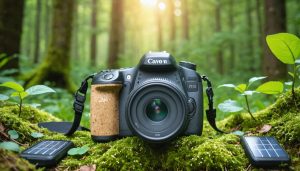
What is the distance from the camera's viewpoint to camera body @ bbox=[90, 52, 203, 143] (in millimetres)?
1688

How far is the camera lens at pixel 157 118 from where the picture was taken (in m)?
1.67

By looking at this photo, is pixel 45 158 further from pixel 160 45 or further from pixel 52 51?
pixel 160 45

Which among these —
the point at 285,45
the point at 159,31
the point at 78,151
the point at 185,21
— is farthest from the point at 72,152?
the point at 159,31

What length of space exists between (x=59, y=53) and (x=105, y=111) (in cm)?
410

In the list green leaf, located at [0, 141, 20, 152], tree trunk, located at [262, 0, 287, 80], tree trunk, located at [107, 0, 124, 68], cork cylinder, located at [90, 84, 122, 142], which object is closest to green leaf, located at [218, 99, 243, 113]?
cork cylinder, located at [90, 84, 122, 142]

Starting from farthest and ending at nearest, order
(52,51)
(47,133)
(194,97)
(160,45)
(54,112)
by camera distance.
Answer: (160,45), (52,51), (54,112), (47,133), (194,97)

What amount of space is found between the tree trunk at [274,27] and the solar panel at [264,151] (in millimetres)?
3205

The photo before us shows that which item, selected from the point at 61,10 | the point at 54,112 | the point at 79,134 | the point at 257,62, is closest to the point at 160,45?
the point at 257,62

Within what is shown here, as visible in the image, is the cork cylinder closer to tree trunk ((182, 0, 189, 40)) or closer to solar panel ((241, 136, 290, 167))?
solar panel ((241, 136, 290, 167))

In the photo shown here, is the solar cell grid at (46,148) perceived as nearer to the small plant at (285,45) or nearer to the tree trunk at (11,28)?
the small plant at (285,45)

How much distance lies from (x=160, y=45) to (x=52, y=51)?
13.5 m

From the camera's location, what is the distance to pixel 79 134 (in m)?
2.23

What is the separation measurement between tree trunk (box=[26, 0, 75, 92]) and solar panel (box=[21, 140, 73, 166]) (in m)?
3.60

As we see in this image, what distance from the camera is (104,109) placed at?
1.94 meters
